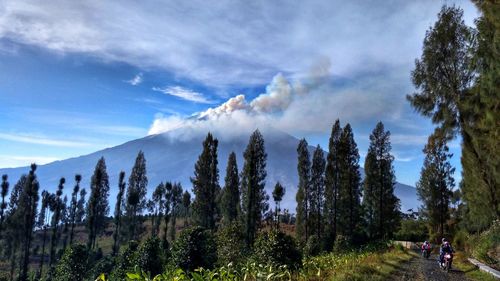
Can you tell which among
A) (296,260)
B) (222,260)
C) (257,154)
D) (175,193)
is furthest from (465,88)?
(175,193)

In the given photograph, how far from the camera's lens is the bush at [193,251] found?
17.0 m

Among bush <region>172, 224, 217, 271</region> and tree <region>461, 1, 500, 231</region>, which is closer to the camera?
tree <region>461, 1, 500, 231</region>

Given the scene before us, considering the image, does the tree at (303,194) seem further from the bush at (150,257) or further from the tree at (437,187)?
the bush at (150,257)

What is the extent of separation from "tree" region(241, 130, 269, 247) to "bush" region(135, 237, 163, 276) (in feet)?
87.2

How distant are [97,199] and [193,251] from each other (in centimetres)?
5577

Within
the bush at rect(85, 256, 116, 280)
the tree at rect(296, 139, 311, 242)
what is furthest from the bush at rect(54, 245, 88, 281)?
the tree at rect(296, 139, 311, 242)

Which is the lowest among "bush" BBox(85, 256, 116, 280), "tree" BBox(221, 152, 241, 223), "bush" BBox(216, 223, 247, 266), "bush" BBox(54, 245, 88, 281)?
"bush" BBox(85, 256, 116, 280)

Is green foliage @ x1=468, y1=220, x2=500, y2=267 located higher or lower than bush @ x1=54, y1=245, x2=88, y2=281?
higher

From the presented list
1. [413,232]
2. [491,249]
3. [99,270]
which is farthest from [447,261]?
[413,232]

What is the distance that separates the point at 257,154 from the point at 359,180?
14.5 m

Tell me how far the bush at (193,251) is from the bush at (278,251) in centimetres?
230

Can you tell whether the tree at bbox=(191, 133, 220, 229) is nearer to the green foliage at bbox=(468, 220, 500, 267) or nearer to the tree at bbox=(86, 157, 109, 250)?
the tree at bbox=(86, 157, 109, 250)

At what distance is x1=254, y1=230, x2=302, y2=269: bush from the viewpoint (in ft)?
50.7

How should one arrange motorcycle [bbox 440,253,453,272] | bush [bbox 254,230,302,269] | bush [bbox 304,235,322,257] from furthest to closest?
bush [bbox 304,235,322,257] → motorcycle [bbox 440,253,453,272] → bush [bbox 254,230,302,269]
